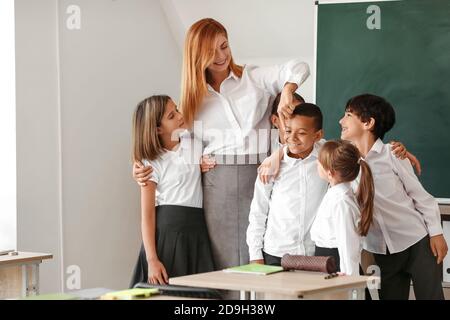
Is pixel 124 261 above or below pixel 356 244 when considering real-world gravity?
below

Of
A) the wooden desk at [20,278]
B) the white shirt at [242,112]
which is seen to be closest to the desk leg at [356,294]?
the white shirt at [242,112]

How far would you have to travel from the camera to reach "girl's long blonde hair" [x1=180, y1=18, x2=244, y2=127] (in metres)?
3.71

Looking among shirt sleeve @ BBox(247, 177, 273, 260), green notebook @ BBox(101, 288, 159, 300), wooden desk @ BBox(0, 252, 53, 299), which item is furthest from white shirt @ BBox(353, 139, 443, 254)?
wooden desk @ BBox(0, 252, 53, 299)

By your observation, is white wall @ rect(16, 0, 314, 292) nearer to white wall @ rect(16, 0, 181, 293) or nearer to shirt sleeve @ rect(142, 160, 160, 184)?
white wall @ rect(16, 0, 181, 293)

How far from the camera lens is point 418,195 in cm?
363

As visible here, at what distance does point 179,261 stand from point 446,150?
175 centimetres

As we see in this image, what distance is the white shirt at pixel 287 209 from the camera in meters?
3.50

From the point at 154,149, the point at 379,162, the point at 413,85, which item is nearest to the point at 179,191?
the point at 154,149

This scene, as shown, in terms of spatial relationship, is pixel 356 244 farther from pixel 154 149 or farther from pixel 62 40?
pixel 62 40

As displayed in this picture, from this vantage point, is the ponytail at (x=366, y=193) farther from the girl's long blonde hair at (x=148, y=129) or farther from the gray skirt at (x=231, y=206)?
the girl's long blonde hair at (x=148, y=129)

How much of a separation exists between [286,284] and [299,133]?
103 cm

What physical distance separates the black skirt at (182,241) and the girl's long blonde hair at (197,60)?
0.46 meters

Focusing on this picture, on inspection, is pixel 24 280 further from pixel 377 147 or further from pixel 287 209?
pixel 377 147

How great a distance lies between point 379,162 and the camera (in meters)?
3.65
